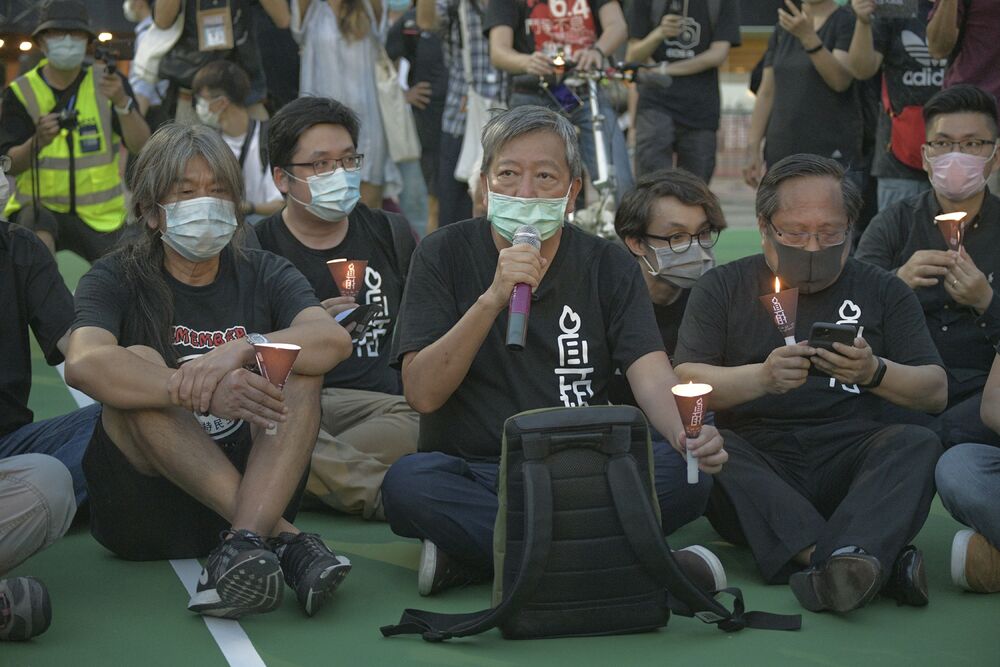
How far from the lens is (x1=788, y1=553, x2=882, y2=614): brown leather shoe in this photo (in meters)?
4.41

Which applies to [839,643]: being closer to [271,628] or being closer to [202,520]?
[271,628]

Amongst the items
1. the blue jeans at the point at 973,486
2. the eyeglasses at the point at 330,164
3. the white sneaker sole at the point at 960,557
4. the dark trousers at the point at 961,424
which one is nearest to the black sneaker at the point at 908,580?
the white sneaker sole at the point at 960,557

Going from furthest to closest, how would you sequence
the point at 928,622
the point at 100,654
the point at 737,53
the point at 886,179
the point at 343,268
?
1. the point at 737,53
2. the point at 886,179
3. the point at 343,268
4. the point at 928,622
5. the point at 100,654

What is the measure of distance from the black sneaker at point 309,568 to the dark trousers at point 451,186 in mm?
5557

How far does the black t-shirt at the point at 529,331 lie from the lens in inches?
192

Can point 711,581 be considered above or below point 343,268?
below

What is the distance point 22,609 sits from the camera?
4.20 m

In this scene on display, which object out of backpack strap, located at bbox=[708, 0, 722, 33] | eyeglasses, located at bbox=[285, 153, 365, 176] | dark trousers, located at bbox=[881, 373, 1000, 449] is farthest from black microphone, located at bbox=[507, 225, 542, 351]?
backpack strap, located at bbox=[708, 0, 722, 33]

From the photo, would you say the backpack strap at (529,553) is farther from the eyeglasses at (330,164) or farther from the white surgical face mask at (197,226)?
the eyeglasses at (330,164)

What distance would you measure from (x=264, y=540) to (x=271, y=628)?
0.29 m

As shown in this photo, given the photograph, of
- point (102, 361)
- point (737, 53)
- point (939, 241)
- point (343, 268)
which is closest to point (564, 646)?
point (102, 361)

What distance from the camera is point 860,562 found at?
4.42 meters

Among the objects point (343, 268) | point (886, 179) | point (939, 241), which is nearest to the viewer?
point (343, 268)

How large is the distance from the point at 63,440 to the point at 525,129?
1.99 metres
